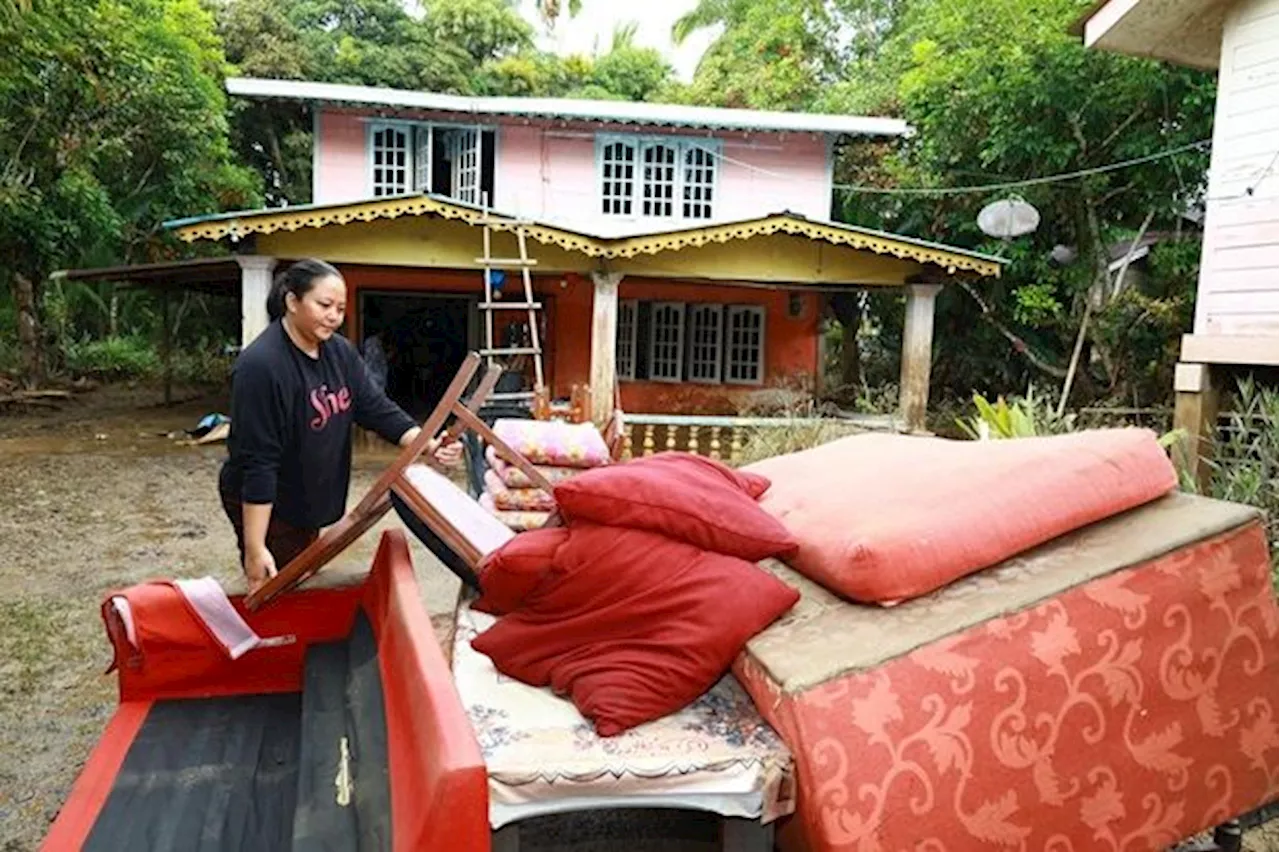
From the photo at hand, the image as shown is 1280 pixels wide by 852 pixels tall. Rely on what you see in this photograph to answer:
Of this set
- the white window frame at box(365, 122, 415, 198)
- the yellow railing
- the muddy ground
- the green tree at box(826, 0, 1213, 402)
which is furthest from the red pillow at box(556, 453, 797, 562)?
the white window frame at box(365, 122, 415, 198)

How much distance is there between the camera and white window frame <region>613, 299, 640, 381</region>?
14125 mm

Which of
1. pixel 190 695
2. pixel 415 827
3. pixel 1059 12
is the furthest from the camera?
pixel 1059 12

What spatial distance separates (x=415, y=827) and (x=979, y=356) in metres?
15.3

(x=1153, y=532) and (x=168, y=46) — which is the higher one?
(x=168, y=46)

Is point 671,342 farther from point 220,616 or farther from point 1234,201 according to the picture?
point 220,616

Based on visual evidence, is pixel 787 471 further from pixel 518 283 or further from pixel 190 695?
pixel 518 283

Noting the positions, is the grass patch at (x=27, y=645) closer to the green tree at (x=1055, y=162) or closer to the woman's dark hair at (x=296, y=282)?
the woman's dark hair at (x=296, y=282)

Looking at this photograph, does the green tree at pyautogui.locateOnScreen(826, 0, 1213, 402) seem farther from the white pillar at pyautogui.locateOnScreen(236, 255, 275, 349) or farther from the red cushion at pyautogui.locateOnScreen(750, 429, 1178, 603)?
the red cushion at pyautogui.locateOnScreen(750, 429, 1178, 603)

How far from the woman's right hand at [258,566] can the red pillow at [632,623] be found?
3.84ft

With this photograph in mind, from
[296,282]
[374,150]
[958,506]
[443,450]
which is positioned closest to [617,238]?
[374,150]

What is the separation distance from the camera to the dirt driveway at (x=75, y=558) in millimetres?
3486

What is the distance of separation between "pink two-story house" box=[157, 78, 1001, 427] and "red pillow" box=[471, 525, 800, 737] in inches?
327

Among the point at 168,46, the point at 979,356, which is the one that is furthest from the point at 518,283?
the point at 979,356

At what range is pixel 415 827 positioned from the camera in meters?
1.60
